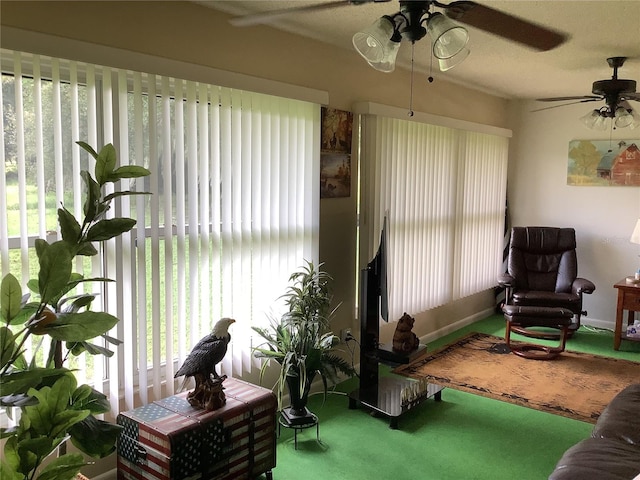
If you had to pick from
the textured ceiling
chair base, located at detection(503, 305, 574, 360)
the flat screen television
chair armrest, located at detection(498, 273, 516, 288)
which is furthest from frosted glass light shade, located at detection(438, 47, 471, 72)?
chair armrest, located at detection(498, 273, 516, 288)

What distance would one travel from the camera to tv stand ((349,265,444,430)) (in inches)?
128

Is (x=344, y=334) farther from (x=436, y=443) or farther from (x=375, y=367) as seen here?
(x=436, y=443)

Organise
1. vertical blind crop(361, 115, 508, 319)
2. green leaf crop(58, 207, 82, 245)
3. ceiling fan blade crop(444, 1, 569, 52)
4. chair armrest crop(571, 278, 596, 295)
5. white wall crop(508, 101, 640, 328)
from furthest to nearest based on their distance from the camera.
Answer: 1. white wall crop(508, 101, 640, 328)
2. chair armrest crop(571, 278, 596, 295)
3. vertical blind crop(361, 115, 508, 319)
4. ceiling fan blade crop(444, 1, 569, 52)
5. green leaf crop(58, 207, 82, 245)

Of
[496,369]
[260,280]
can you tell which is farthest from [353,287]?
[496,369]

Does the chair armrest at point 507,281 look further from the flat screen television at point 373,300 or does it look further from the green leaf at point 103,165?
the green leaf at point 103,165

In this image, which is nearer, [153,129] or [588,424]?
[153,129]

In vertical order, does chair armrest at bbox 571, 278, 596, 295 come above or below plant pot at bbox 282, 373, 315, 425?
above

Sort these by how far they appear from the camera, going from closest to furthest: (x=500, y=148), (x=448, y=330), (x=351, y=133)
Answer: (x=351, y=133)
(x=448, y=330)
(x=500, y=148)

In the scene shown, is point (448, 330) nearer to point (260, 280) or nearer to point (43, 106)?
point (260, 280)

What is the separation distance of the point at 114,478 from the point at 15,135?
1.62 meters

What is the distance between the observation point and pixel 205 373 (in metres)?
2.41

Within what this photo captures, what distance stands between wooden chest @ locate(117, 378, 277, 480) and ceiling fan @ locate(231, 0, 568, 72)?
5.29 feet

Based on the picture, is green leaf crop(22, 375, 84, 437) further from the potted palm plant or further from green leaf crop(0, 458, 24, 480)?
the potted palm plant

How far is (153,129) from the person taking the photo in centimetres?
255
